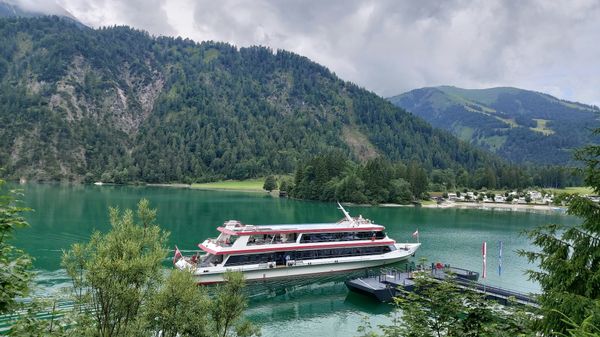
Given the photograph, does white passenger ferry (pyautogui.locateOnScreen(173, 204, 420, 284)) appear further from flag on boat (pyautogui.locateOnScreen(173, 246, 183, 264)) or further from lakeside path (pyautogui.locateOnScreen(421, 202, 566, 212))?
lakeside path (pyautogui.locateOnScreen(421, 202, 566, 212))

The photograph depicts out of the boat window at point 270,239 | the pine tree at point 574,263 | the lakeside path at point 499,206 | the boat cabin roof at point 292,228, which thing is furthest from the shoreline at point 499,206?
the pine tree at point 574,263

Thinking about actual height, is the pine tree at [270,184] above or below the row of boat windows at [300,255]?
above

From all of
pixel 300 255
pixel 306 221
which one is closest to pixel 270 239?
pixel 300 255

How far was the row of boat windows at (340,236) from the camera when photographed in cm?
5212

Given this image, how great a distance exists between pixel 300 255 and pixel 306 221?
39.7 m

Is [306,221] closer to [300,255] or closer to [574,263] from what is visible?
[300,255]

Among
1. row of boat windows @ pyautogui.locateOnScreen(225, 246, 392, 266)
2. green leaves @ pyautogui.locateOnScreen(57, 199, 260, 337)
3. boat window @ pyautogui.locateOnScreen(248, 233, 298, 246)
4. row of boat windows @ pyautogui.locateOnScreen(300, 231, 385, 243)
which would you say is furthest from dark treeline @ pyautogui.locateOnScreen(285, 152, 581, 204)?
green leaves @ pyautogui.locateOnScreen(57, 199, 260, 337)

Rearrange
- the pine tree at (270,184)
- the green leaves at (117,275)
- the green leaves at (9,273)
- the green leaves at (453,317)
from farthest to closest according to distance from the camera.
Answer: the pine tree at (270,184), the green leaves at (117,275), the green leaves at (453,317), the green leaves at (9,273)

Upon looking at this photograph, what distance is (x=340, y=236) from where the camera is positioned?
5438 centimetres

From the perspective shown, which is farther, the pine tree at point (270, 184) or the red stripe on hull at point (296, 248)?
the pine tree at point (270, 184)

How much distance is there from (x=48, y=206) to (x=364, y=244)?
250 ft

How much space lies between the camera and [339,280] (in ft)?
165

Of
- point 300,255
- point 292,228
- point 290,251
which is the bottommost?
point 300,255

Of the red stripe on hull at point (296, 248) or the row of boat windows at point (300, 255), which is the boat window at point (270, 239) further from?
the row of boat windows at point (300, 255)
